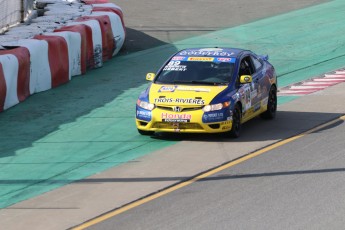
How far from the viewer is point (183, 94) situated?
55.8 ft

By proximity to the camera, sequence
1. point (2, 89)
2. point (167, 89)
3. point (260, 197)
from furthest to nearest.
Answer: point (2, 89) → point (167, 89) → point (260, 197)

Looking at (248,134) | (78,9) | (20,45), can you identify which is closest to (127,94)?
(20,45)

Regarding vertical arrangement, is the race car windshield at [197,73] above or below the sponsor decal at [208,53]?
below

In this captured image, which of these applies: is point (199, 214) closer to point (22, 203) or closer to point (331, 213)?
point (331, 213)

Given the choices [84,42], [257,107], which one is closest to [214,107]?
[257,107]

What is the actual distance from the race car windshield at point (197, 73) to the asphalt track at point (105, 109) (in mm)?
1206

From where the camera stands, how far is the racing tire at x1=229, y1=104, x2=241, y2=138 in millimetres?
17016

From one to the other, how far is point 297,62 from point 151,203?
544 inches

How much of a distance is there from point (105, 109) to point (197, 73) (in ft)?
9.96

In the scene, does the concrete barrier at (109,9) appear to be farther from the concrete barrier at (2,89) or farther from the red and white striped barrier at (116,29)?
the concrete barrier at (2,89)

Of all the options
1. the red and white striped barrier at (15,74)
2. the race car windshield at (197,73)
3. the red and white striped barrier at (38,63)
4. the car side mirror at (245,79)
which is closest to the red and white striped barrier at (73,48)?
the red and white striped barrier at (38,63)

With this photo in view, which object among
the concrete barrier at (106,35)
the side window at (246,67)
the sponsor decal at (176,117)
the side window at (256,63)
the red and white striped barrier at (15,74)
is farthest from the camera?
the concrete barrier at (106,35)

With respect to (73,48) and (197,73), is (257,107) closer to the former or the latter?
(197,73)

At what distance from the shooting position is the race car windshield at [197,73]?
1767cm
